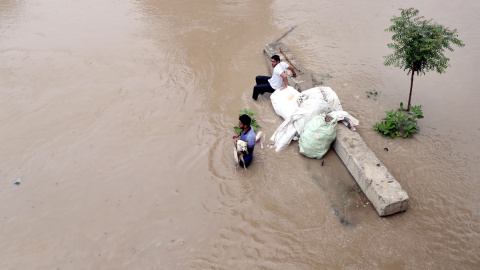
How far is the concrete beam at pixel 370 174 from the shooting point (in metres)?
4.09

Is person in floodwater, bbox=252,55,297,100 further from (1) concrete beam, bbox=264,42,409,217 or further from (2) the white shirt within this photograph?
(1) concrete beam, bbox=264,42,409,217

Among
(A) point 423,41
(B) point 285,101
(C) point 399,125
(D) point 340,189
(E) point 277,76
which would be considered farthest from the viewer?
(E) point 277,76

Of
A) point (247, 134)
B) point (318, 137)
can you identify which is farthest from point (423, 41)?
point (247, 134)

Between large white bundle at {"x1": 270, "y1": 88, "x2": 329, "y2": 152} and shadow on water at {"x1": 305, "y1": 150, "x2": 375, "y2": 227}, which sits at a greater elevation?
large white bundle at {"x1": 270, "y1": 88, "x2": 329, "y2": 152}

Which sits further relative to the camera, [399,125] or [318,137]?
[399,125]

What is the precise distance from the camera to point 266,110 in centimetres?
A: 603

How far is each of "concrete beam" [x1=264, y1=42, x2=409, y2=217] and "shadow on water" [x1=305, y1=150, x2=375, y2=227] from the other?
0.27ft

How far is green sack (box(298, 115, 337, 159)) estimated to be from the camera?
487cm

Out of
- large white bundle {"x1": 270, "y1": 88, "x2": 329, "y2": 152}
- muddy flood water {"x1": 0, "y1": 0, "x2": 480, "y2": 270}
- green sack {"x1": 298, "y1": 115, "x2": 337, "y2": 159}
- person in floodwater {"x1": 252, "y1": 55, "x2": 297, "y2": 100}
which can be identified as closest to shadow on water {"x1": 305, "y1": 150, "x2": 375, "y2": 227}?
muddy flood water {"x1": 0, "y1": 0, "x2": 480, "y2": 270}

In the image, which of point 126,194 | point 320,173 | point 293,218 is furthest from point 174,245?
point 320,173

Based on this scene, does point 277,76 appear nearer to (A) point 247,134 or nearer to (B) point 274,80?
(B) point 274,80

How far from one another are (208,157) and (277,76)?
201 cm

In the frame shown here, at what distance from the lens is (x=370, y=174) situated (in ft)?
14.4

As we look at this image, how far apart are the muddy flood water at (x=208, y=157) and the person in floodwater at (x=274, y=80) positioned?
0.86 feet
